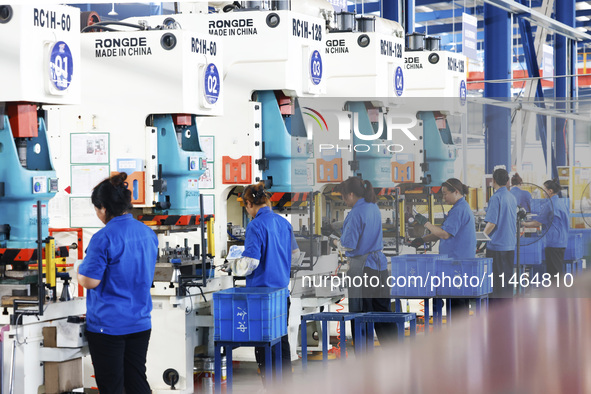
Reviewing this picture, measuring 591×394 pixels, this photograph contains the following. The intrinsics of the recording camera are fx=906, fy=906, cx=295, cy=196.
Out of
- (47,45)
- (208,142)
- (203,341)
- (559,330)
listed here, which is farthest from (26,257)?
(559,330)

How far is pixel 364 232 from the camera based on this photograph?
7039mm

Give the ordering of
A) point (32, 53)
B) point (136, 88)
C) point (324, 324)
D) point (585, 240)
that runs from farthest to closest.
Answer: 1. point (585, 240)
2. point (136, 88)
3. point (324, 324)
4. point (32, 53)

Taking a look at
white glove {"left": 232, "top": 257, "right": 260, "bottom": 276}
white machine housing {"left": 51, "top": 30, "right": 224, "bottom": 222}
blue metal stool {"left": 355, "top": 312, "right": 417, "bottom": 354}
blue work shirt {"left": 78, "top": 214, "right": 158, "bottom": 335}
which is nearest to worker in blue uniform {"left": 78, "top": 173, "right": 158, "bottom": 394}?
blue work shirt {"left": 78, "top": 214, "right": 158, "bottom": 335}

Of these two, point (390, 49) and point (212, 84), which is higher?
point (390, 49)

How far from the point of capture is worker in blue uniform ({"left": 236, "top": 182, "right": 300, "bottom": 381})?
6.01 m

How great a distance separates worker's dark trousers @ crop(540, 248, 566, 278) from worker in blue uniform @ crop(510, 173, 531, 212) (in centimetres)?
108

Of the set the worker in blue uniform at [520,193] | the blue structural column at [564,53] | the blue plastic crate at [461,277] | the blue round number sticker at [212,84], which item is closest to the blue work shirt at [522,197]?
the worker in blue uniform at [520,193]

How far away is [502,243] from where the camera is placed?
28.0ft

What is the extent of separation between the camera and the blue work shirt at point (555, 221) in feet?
30.1

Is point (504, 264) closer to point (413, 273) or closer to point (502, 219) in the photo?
point (502, 219)

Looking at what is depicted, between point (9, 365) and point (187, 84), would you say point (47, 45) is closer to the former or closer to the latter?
point (187, 84)

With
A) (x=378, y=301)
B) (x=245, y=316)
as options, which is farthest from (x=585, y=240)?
(x=245, y=316)

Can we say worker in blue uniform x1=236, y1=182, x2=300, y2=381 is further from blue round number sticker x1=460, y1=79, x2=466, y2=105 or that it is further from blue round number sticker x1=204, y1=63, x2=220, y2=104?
blue round number sticker x1=460, y1=79, x2=466, y2=105

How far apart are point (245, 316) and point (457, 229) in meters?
2.63
